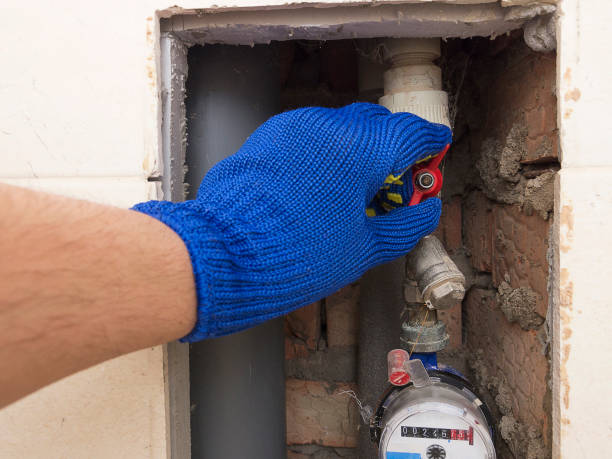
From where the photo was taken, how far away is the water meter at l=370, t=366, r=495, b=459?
666 millimetres

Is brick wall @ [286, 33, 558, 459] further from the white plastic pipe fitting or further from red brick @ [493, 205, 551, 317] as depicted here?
the white plastic pipe fitting

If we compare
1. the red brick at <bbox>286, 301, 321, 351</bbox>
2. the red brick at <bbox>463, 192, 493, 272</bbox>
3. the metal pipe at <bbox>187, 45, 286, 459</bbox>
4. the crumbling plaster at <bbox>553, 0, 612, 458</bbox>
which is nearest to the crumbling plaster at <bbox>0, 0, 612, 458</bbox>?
the crumbling plaster at <bbox>553, 0, 612, 458</bbox>

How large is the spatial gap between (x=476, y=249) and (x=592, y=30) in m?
0.52

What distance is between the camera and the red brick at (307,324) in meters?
1.04

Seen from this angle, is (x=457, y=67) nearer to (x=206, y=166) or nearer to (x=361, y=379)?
(x=206, y=166)

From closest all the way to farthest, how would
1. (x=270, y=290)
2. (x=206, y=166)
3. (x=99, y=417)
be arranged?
1. (x=270, y=290)
2. (x=99, y=417)
3. (x=206, y=166)

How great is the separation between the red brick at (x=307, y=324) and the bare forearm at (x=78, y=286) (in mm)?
582

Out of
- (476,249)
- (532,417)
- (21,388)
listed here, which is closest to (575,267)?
(532,417)

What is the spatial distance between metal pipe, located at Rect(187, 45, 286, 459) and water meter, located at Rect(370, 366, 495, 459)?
25 cm

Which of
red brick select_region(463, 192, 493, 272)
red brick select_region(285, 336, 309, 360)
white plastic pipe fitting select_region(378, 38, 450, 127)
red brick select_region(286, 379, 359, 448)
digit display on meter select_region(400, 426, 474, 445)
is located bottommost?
red brick select_region(286, 379, 359, 448)

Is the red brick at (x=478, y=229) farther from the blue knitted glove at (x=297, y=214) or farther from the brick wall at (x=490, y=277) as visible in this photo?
the blue knitted glove at (x=297, y=214)

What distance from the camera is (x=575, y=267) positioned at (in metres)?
0.57

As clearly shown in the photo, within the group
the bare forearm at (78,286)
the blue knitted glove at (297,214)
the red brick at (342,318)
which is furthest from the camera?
the red brick at (342,318)

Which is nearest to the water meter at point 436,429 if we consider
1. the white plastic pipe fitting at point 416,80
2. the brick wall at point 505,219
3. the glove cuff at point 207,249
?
the brick wall at point 505,219
